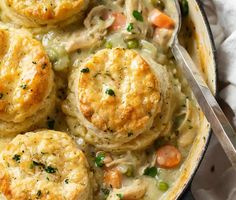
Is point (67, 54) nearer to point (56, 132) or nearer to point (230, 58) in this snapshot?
point (56, 132)

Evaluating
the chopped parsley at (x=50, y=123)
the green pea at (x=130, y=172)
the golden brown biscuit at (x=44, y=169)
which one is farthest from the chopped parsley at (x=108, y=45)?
the green pea at (x=130, y=172)

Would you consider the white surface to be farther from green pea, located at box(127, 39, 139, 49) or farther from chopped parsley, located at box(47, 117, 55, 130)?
chopped parsley, located at box(47, 117, 55, 130)

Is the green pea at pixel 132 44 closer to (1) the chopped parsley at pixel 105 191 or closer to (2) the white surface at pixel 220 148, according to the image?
(2) the white surface at pixel 220 148

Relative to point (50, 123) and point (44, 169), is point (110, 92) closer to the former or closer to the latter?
point (50, 123)

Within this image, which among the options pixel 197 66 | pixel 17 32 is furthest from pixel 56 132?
pixel 197 66

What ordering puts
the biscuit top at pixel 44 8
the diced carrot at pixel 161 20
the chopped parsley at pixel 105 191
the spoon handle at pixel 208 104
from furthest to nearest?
1. the diced carrot at pixel 161 20
2. the biscuit top at pixel 44 8
3. the chopped parsley at pixel 105 191
4. the spoon handle at pixel 208 104
